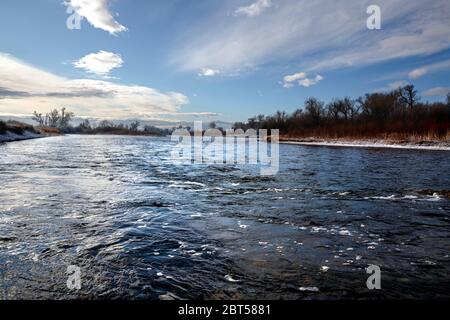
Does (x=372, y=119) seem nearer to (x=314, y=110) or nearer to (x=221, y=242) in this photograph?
(x=314, y=110)

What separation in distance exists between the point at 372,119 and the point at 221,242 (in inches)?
3131

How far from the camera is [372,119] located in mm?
75062

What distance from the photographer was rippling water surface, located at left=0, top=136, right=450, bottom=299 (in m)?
3.46

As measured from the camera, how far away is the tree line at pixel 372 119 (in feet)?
150

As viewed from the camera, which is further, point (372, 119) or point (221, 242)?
point (372, 119)

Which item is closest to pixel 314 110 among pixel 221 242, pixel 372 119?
pixel 372 119

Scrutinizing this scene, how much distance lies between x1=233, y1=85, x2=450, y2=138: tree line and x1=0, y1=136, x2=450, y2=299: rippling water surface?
37606 millimetres

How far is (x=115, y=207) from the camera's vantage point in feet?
24.0

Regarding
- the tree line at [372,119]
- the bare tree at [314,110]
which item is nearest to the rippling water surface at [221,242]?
the tree line at [372,119]

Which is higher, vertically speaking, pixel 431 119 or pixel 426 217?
pixel 431 119
